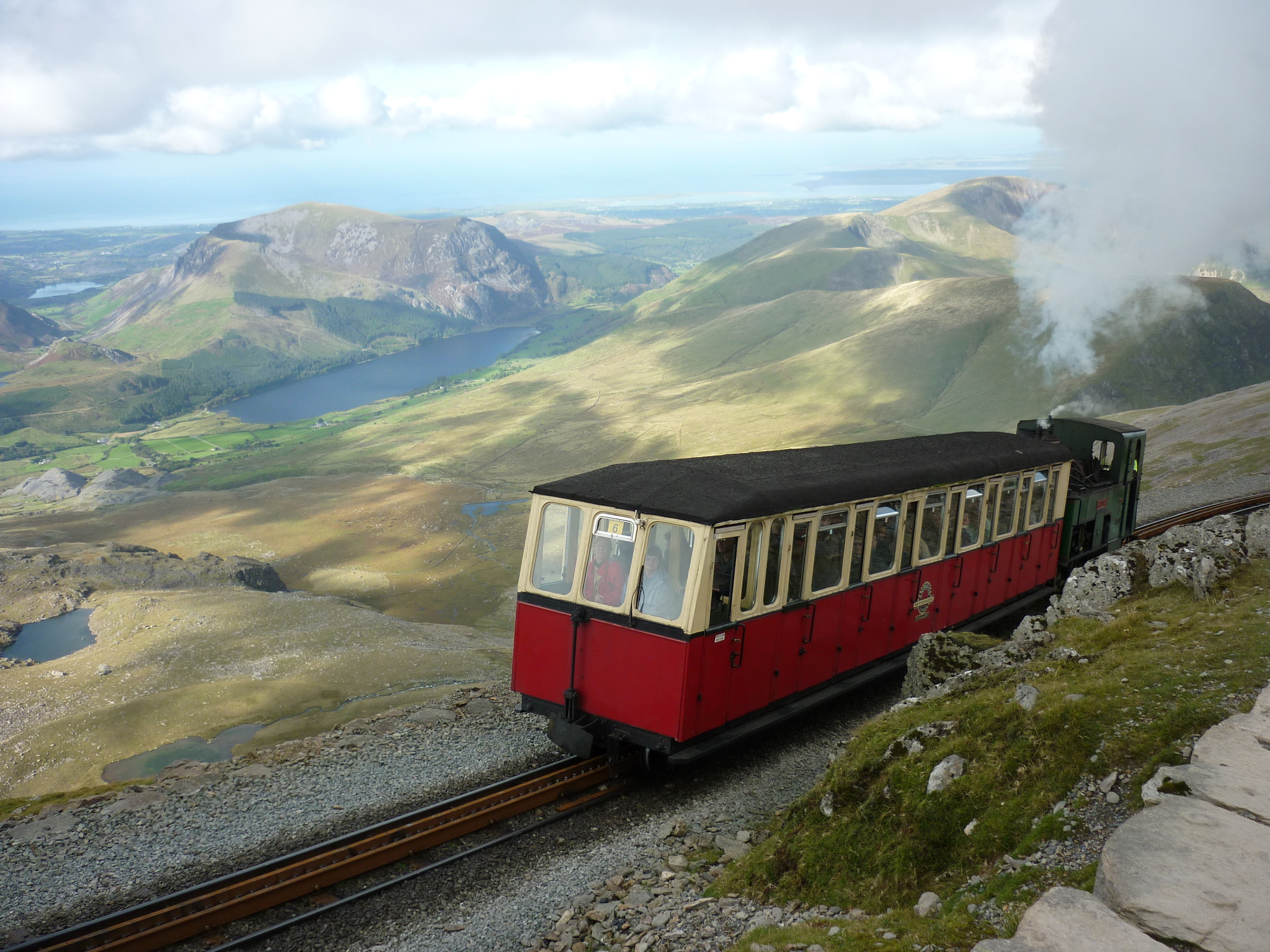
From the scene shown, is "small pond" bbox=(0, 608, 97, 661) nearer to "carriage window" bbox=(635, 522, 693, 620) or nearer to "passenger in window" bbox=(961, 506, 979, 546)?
"carriage window" bbox=(635, 522, 693, 620)

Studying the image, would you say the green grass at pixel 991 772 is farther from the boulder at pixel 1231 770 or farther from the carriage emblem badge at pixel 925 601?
the carriage emblem badge at pixel 925 601

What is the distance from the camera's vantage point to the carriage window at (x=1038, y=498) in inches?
850

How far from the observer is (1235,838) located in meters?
7.71

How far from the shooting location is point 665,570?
1360 centimetres

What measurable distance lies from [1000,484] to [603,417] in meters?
179

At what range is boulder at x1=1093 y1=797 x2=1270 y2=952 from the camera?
673 cm

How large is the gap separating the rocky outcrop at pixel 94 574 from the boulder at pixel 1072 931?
83.5 metres

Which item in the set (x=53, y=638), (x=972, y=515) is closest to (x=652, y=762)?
(x=972, y=515)

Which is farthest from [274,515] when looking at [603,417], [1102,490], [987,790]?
[987,790]

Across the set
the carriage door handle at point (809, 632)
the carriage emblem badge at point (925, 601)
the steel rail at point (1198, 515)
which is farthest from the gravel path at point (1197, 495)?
the carriage door handle at point (809, 632)

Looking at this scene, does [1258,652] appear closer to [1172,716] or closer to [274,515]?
[1172,716]

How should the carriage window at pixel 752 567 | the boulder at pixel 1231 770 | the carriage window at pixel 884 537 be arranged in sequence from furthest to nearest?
the carriage window at pixel 884 537, the carriage window at pixel 752 567, the boulder at pixel 1231 770

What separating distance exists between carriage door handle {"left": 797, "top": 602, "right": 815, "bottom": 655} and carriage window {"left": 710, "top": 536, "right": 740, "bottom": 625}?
2.28 m

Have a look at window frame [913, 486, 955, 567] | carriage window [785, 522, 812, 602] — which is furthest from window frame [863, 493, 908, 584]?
carriage window [785, 522, 812, 602]
